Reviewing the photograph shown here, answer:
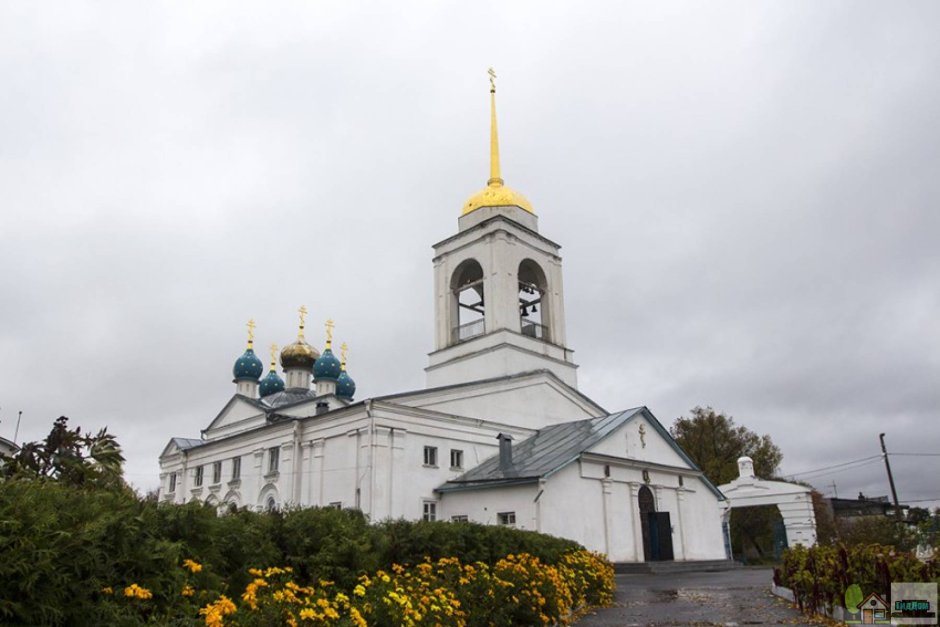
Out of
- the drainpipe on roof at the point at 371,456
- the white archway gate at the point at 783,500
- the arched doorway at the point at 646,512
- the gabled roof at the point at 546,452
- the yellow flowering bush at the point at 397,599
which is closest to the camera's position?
the yellow flowering bush at the point at 397,599

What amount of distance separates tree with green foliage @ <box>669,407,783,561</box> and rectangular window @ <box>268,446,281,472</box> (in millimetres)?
26240

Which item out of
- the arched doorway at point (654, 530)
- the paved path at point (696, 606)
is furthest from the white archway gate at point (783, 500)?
the paved path at point (696, 606)

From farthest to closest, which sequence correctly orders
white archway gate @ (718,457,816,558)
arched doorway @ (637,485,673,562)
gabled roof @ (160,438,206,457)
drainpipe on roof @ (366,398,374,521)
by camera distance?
gabled roof @ (160,438,206,457)
white archway gate @ (718,457,816,558)
arched doorway @ (637,485,673,562)
drainpipe on roof @ (366,398,374,521)

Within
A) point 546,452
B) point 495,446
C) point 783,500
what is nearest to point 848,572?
point 546,452

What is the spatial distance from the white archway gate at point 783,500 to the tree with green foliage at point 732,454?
9.00 metres

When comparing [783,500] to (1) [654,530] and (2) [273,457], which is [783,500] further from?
(2) [273,457]

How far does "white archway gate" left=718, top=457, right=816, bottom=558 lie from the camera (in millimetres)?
32031

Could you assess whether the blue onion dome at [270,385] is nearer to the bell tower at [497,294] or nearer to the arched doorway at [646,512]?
the bell tower at [497,294]

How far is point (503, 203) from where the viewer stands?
32062 millimetres

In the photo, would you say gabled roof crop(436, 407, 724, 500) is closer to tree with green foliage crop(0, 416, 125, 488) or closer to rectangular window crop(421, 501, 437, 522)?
rectangular window crop(421, 501, 437, 522)

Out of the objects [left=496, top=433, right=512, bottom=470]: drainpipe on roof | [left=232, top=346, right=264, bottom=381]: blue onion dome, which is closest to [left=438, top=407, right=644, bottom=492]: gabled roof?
[left=496, top=433, right=512, bottom=470]: drainpipe on roof

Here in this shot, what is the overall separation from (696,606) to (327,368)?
1164 inches

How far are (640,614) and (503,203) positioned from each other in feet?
74.0

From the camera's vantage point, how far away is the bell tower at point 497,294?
29016 millimetres
